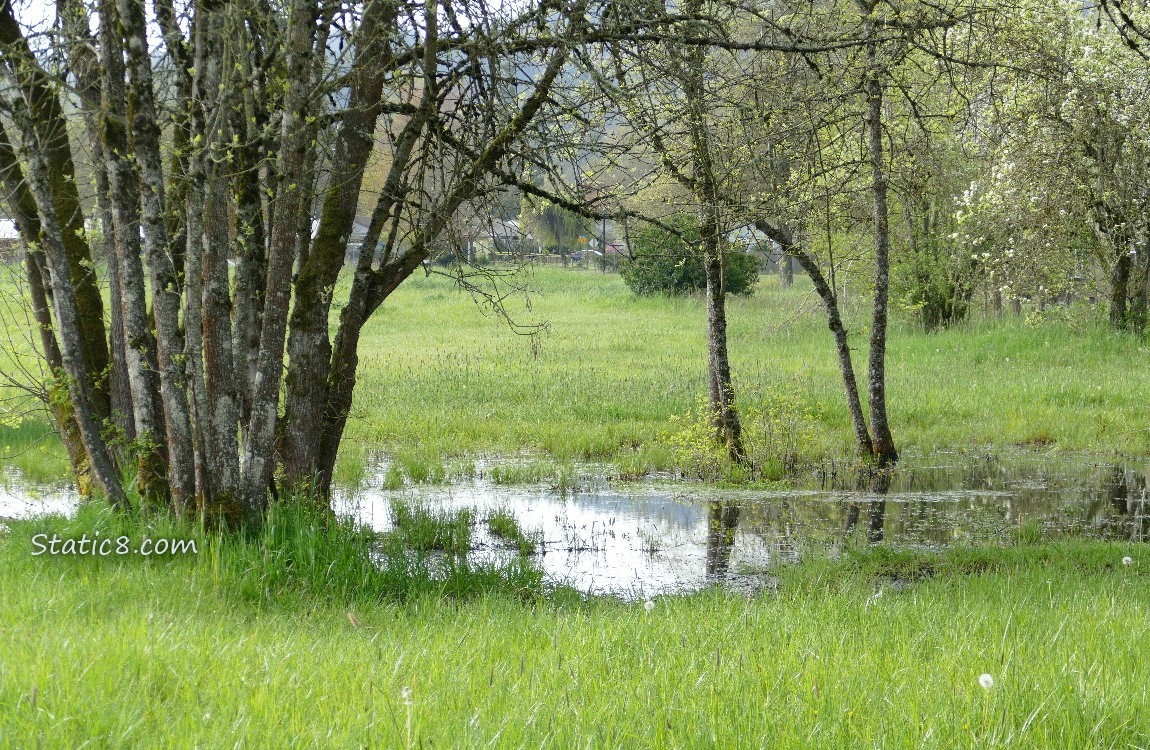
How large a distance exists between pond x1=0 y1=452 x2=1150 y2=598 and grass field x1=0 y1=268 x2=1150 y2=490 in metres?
0.90

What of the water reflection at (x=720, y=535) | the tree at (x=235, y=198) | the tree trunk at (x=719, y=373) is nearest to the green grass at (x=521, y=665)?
the tree at (x=235, y=198)

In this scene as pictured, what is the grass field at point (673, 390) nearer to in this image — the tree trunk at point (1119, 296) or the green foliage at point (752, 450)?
the green foliage at point (752, 450)

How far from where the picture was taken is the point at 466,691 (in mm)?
3389

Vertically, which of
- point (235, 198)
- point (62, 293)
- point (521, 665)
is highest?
point (235, 198)

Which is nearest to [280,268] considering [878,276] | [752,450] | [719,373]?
[719,373]

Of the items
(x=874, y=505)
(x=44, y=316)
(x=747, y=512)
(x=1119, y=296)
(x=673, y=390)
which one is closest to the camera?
(x=44, y=316)

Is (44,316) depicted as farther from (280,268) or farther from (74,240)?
(280,268)

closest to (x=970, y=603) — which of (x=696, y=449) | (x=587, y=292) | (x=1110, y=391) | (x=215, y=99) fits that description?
(x=215, y=99)

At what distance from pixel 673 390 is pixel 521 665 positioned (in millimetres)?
14118

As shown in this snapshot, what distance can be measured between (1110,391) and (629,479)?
28.7ft

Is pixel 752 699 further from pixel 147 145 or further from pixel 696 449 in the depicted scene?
pixel 696 449

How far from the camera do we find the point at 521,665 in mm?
3133

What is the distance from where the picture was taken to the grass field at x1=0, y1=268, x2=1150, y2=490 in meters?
13.2

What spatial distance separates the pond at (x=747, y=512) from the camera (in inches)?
323
